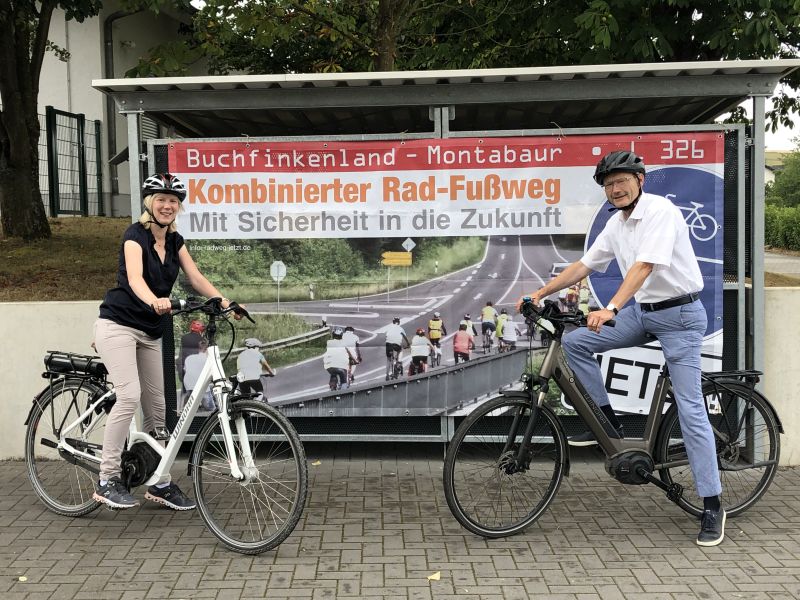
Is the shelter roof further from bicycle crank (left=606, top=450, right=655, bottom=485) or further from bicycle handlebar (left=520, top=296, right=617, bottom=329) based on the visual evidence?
bicycle crank (left=606, top=450, right=655, bottom=485)

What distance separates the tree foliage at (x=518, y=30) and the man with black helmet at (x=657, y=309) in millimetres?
4156

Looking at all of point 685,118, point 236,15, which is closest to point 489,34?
point 236,15

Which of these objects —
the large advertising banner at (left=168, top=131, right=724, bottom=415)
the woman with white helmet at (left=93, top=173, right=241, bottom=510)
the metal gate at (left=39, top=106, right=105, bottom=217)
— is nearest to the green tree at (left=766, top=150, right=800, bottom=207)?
the metal gate at (left=39, top=106, right=105, bottom=217)

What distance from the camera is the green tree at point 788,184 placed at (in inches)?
2158

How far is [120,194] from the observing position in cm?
1698

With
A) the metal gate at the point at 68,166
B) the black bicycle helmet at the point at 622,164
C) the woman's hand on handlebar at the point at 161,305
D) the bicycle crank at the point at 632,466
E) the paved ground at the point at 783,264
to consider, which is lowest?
the bicycle crank at the point at 632,466

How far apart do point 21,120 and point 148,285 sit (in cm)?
625

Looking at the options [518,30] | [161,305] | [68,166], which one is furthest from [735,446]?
[68,166]

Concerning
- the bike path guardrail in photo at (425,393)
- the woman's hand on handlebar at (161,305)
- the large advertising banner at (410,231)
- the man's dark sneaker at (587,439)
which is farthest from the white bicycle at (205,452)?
the man's dark sneaker at (587,439)

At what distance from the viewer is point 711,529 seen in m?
4.06

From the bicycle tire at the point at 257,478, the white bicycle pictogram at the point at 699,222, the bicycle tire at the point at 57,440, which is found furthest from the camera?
the white bicycle pictogram at the point at 699,222

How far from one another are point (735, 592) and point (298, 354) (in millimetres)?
3052

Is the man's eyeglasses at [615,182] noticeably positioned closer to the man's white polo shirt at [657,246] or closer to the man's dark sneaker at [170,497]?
the man's white polo shirt at [657,246]

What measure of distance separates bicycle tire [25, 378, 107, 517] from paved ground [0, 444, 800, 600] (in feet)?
0.36
